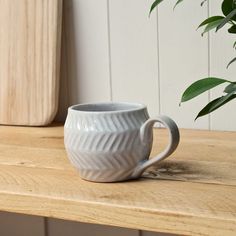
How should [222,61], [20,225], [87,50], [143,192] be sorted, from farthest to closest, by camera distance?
[20,225] < [87,50] < [222,61] < [143,192]

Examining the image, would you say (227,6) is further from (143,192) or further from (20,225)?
(20,225)

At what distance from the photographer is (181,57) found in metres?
0.91

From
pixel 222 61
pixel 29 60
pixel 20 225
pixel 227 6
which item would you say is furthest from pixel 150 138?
pixel 20 225

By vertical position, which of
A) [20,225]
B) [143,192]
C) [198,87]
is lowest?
[20,225]

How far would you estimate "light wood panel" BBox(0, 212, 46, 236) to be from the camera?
1085 millimetres

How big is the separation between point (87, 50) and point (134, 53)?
0.09 meters

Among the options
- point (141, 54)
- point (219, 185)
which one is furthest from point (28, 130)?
point (219, 185)

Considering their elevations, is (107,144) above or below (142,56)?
below

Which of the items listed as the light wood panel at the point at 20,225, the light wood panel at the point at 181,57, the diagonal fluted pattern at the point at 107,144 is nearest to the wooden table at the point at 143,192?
the diagonal fluted pattern at the point at 107,144

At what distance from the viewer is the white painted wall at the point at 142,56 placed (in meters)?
0.90

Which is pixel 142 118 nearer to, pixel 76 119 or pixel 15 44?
pixel 76 119

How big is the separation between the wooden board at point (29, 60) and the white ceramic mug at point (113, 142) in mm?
341

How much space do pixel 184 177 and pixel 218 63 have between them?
29 cm

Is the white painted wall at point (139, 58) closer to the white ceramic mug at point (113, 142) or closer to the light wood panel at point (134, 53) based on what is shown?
the light wood panel at point (134, 53)
